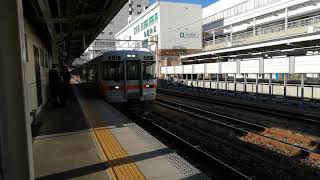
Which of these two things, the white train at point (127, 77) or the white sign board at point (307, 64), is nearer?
the white train at point (127, 77)

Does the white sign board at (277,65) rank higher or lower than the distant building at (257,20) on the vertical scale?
lower

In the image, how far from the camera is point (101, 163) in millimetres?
5430

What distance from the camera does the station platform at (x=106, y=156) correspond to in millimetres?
4945

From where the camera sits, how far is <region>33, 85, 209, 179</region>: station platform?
4945 mm

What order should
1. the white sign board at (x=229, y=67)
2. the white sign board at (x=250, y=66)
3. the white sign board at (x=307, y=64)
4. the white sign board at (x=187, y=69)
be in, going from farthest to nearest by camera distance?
the white sign board at (x=187, y=69), the white sign board at (x=229, y=67), the white sign board at (x=250, y=66), the white sign board at (x=307, y=64)

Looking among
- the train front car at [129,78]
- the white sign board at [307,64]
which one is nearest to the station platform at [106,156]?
the train front car at [129,78]

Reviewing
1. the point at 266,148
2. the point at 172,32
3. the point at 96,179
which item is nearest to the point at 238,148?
the point at 266,148

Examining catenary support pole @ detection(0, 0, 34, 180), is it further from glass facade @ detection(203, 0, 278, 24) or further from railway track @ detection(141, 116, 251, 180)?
glass facade @ detection(203, 0, 278, 24)

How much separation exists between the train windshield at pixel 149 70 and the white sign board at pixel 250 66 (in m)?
7.99

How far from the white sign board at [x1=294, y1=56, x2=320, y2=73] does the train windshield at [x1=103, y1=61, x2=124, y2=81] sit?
872cm

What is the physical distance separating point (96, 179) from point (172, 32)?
183ft

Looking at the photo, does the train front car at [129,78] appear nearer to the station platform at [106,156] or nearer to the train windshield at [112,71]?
the train windshield at [112,71]

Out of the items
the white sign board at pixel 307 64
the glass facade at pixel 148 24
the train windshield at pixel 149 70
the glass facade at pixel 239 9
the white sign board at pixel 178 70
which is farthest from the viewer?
the glass facade at pixel 148 24

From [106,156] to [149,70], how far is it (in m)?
7.91
